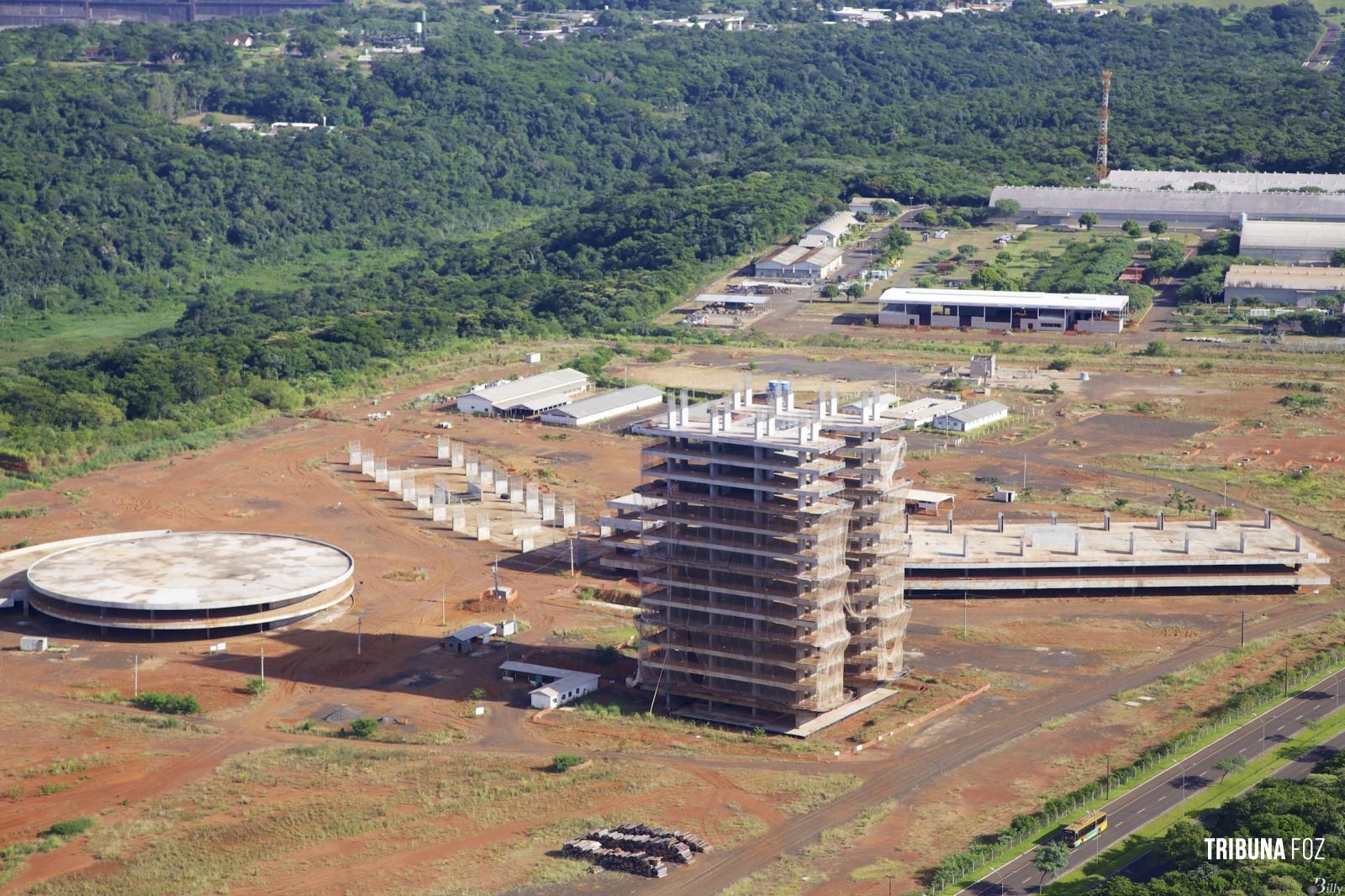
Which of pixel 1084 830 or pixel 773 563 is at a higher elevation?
pixel 773 563

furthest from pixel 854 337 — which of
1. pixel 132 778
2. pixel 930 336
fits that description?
pixel 132 778

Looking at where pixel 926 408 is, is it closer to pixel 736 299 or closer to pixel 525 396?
pixel 525 396

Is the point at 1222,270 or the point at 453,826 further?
the point at 1222,270

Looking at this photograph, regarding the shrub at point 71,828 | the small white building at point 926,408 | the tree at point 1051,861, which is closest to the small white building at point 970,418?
the small white building at point 926,408

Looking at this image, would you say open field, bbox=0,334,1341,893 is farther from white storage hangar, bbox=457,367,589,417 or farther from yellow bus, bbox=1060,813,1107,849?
white storage hangar, bbox=457,367,589,417

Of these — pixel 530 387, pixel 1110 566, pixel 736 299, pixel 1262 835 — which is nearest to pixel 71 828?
pixel 1262 835

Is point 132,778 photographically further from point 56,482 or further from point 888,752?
point 56,482
